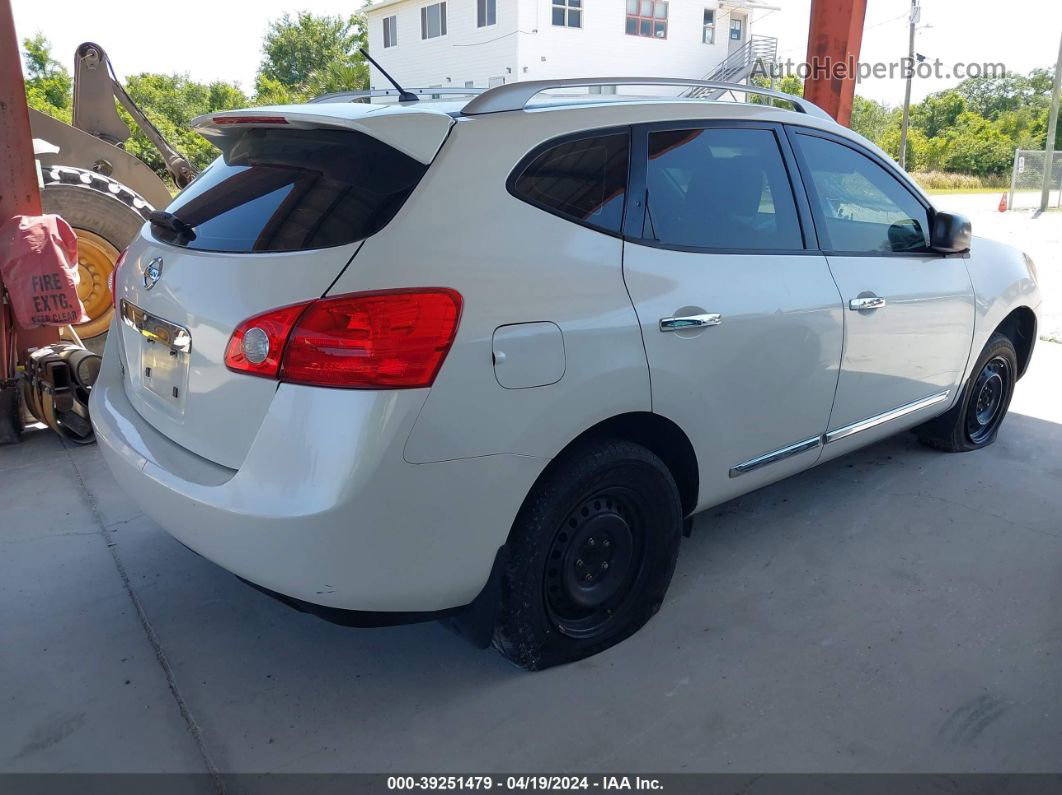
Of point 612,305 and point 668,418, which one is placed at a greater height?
point 612,305

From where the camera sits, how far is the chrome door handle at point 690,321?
8.95 ft

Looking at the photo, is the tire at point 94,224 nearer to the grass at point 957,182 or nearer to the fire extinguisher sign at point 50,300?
the fire extinguisher sign at point 50,300

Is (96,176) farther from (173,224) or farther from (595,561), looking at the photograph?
(595,561)

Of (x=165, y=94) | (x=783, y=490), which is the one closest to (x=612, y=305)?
(x=783, y=490)

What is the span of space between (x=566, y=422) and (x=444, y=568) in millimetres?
549

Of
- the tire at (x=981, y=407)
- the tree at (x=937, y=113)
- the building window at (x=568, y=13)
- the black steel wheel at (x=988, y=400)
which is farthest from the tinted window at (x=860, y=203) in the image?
the tree at (x=937, y=113)

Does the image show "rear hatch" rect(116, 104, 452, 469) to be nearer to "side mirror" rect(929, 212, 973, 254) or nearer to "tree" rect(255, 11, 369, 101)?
"side mirror" rect(929, 212, 973, 254)

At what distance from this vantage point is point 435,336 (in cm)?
218

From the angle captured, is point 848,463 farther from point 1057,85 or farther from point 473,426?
point 1057,85

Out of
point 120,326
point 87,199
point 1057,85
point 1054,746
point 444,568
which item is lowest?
point 1054,746

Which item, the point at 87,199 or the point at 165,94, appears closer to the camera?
the point at 87,199

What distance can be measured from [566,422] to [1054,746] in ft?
5.85

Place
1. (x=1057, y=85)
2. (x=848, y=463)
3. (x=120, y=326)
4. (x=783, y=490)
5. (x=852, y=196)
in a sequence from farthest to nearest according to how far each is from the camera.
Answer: (x=1057, y=85) < (x=848, y=463) < (x=783, y=490) < (x=852, y=196) < (x=120, y=326)

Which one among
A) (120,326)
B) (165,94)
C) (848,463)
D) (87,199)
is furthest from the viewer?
(165,94)
